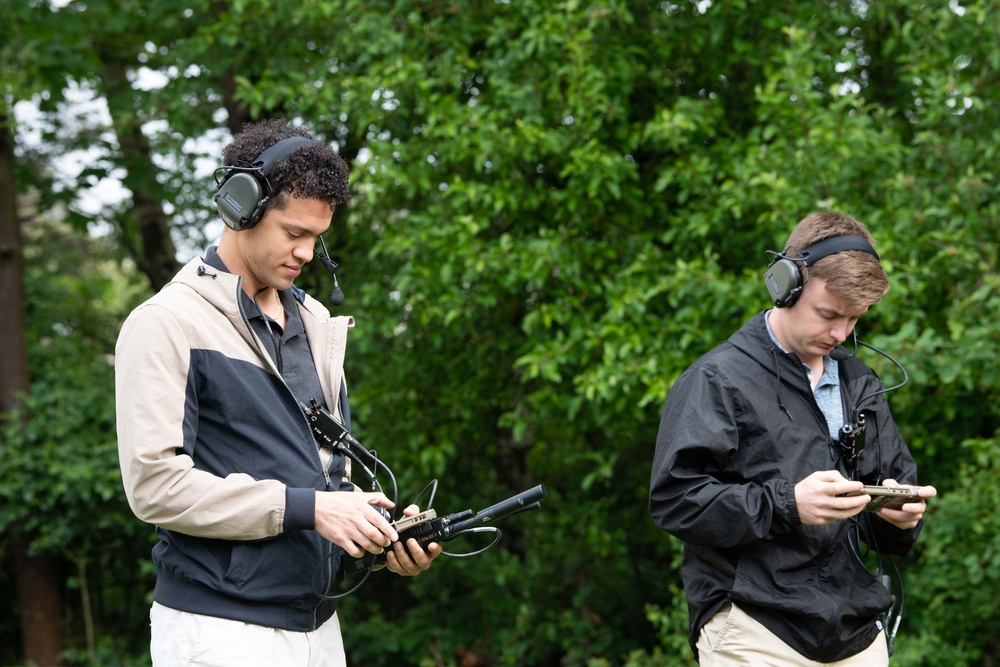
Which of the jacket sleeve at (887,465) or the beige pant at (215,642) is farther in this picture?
the jacket sleeve at (887,465)

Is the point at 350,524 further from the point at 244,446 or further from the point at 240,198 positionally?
the point at 240,198

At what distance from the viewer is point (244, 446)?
2.44 metres

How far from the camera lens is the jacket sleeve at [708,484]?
2725 millimetres

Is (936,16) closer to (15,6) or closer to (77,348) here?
(15,6)

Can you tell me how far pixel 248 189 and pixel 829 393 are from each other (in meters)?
1.81

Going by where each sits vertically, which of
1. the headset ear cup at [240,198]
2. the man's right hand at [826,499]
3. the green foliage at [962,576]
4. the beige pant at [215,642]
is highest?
the headset ear cup at [240,198]

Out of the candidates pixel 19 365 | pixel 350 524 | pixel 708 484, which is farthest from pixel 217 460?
pixel 19 365

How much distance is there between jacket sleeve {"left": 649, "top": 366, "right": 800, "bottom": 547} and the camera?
2.72m

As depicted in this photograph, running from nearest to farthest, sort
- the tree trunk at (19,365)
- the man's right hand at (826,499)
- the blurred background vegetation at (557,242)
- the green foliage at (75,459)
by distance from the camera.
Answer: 1. the man's right hand at (826,499)
2. the blurred background vegetation at (557,242)
3. the green foliage at (75,459)
4. the tree trunk at (19,365)

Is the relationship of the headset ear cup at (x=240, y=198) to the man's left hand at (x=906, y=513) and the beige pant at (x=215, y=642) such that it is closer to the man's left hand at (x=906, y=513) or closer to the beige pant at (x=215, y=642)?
the beige pant at (x=215, y=642)

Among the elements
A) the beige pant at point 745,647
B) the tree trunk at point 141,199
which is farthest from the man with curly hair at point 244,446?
the tree trunk at point 141,199

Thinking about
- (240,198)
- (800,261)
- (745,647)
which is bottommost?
(745,647)

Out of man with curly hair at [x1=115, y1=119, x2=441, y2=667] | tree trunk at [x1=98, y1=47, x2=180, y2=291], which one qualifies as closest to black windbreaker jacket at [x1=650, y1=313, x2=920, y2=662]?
man with curly hair at [x1=115, y1=119, x2=441, y2=667]

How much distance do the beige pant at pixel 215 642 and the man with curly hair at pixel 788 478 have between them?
108 cm
